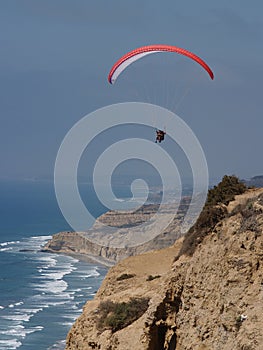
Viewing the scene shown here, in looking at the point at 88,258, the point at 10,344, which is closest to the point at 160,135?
the point at 10,344

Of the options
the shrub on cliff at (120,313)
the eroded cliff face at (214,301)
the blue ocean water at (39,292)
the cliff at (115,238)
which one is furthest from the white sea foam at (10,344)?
the cliff at (115,238)

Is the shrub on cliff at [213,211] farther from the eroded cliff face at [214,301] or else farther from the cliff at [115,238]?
the cliff at [115,238]

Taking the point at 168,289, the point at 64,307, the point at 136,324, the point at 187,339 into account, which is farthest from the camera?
the point at 64,307

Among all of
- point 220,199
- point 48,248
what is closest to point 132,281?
point 220,199

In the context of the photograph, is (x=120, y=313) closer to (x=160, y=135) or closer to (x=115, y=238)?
(x=160, y=135)

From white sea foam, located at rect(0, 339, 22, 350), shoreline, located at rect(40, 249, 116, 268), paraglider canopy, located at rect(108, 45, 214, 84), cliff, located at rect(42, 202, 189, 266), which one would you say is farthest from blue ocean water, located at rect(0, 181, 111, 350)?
paraglider canopy, located at rect(108, 45, 214, 84)

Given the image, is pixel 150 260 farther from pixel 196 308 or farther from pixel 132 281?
pixel 196 308

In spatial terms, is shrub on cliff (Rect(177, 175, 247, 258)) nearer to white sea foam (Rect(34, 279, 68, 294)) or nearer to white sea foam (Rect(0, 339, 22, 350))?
white sea foam (Rect(0, 339, 22, 350))
